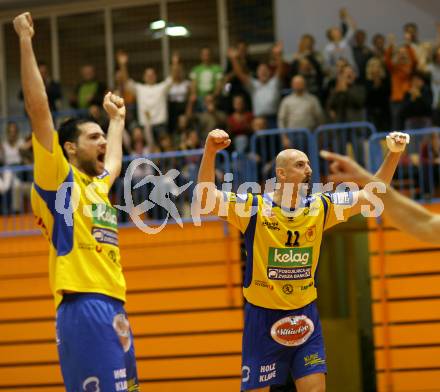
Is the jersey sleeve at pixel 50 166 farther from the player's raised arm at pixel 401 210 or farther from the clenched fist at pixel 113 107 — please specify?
the player's raised arm at pixel 401 210

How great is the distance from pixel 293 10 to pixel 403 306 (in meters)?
7.92

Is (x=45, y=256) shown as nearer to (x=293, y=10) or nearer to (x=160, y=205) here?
(x=160, y=205)

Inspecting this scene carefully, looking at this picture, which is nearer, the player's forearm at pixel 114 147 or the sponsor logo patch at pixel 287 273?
the player's forearm at pixel 114 147

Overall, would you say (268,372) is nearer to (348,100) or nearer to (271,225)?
(271,225)

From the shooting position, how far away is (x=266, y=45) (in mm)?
16562

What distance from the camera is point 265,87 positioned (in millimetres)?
13203

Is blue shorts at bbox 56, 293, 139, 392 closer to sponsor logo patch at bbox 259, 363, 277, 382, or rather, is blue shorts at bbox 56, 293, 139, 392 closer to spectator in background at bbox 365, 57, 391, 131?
sponsor logo patch at bbox 259, 363, 277, 382

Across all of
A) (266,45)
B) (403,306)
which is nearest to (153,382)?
(403,306)

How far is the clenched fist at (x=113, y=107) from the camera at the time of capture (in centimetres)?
559

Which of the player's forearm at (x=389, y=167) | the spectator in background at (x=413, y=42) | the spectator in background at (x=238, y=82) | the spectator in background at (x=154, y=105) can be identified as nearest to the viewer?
the player's forearm at (x=389, y=167)

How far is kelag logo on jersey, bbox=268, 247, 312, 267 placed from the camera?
20.1ft

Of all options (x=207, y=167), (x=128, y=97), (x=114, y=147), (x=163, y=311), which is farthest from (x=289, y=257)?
(x=128, y=97)

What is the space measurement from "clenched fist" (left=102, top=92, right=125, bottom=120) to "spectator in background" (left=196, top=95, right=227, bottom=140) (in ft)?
24.3

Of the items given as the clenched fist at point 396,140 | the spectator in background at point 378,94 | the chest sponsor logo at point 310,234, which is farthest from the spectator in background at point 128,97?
the clenched fist at point 396,140
